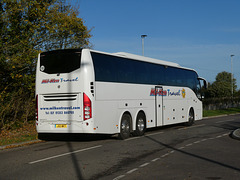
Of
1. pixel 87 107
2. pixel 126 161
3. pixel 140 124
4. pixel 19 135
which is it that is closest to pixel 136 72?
pixel 140 124

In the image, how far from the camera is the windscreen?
12844mm

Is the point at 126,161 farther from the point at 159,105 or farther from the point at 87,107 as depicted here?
the point at 159,105

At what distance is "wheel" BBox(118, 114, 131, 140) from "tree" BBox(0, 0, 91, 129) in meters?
5.43

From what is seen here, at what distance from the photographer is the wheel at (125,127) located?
1455 cm

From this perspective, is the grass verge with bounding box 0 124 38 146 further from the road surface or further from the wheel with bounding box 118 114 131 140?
the wheel with bounding box 118 114 131 140

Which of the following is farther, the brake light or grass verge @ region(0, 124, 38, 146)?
grass verge @ region(0, 124, 38, 146)

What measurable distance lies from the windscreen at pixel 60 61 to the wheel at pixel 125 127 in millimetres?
3429

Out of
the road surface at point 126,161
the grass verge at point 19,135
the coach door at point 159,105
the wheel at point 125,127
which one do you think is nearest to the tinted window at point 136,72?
the coach door at point 159,105

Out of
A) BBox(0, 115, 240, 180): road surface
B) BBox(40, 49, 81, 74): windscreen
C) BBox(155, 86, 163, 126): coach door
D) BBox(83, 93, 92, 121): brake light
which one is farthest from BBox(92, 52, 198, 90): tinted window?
BBox(0, 115, 240, 180): road surface

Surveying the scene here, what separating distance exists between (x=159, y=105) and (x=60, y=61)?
7.03m

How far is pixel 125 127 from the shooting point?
1487 centimetres

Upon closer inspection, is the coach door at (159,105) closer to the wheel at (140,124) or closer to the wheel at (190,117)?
the wheel at (140,124)

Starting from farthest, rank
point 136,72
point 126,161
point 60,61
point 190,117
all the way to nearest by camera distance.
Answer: point 190,117 < point 136,72 < point 60,61 < point 126,161

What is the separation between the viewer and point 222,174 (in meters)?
7.67
